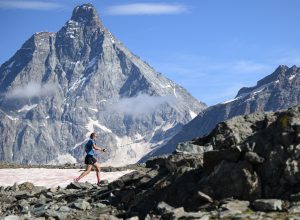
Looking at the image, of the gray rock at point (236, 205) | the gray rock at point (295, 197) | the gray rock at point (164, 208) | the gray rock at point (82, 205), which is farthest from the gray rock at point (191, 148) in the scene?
the gray rock at point (295, 197)

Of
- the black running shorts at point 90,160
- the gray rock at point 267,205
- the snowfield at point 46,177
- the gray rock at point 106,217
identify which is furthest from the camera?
the snowfield at point 46,177

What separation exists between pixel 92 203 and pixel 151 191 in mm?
2750

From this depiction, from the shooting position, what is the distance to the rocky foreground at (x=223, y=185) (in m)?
16.3

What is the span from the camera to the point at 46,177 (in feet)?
141

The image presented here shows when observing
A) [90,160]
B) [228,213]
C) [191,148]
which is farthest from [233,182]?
[90,160]

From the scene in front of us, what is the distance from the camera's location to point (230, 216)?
15430 mm

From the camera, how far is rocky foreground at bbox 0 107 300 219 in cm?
1634

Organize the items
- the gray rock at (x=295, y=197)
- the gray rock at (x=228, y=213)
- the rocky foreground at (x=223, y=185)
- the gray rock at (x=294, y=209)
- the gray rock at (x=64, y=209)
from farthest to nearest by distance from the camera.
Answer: the gray rock at (x=64, y=209) < the rocky foreground at (x=223, y=185) < the gray rock at (x=295, y=197) < the gray rock at (x=228, y=213) < the gray rock at (x=294, y=209)

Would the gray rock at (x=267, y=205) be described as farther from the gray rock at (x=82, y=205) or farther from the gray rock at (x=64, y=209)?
the gray rock at (x=64, y=209)

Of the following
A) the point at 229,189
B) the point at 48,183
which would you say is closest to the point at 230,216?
the point at 229,189

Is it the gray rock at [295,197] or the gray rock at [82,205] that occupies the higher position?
the gray rock at [295,197]

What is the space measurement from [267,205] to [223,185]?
6.71ft

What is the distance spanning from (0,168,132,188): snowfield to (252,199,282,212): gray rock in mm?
22940

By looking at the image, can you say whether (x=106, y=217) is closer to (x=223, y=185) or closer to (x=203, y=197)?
(x=203, y=197)
